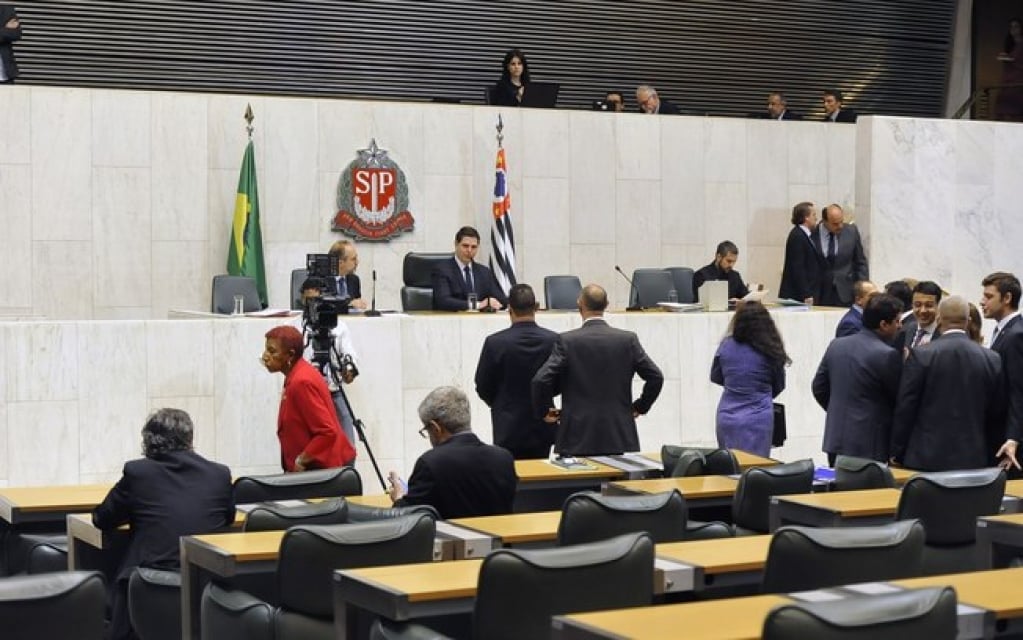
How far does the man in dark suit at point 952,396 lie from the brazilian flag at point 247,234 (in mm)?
7334

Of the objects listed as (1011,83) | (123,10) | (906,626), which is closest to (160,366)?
(123,10)

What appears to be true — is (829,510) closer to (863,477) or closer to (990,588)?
(863,477)

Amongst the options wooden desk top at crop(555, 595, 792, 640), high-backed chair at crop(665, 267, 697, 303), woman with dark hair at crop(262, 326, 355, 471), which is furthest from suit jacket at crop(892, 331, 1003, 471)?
high-backed chair at crop(665, 267, 697, 303)

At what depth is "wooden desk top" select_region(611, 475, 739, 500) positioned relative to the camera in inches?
274

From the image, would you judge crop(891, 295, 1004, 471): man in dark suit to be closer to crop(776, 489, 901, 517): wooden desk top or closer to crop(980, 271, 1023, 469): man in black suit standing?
crop(980, 271, 1023, 469): man in black suit standing

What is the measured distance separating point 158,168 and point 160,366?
4.05 meters

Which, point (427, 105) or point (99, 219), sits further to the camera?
Answer: point (427, 105)

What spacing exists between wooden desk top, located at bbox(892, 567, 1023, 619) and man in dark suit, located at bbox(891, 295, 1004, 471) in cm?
359

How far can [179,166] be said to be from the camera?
578 inches

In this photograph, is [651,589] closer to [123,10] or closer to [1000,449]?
[1000,449]

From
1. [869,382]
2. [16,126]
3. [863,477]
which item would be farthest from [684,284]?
[863,477]

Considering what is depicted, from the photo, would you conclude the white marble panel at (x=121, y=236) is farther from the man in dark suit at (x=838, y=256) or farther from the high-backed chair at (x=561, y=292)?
the man in dark suit at (x=838, y=256)

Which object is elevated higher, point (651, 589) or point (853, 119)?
point (853, 119)

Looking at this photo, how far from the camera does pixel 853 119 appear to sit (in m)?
18.0
